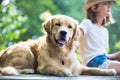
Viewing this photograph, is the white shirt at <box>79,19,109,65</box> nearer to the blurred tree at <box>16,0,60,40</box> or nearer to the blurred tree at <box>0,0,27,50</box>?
the blurred tree at <box>0,0,27,50</box>

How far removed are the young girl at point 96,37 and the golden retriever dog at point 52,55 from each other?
287 millimetres

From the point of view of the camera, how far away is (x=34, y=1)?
41.6 ft

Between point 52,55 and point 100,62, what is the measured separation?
599mm

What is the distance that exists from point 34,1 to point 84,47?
26.7 ft

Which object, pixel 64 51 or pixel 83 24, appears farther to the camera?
pixel 83 24

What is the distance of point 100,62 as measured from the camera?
461 cm

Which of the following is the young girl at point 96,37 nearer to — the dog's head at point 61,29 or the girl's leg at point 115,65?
the girl's leg at point 115,65

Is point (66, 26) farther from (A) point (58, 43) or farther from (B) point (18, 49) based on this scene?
(B) point (18, 49)

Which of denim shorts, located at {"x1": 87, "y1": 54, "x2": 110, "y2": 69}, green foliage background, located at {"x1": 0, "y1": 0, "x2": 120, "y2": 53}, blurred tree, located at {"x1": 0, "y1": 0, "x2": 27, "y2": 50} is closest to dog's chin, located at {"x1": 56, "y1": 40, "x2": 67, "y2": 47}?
denim shorts, located at {"x1": 87, "y1": 54, "x2": 110, "y2": 69}

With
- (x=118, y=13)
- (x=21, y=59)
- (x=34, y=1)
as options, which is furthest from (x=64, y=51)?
(x=34, y=1)

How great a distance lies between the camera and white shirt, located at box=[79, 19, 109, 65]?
4645 mm

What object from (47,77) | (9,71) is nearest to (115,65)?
(47,77)

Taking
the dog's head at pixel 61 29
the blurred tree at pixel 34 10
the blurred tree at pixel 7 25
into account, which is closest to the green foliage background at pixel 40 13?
the blurred tree at pixel 34 10

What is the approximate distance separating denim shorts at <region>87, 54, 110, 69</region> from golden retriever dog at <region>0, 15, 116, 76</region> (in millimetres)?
256
